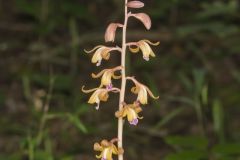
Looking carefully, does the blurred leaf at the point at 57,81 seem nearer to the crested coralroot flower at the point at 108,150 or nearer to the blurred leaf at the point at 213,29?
the blurred leaf at the point at 213,29

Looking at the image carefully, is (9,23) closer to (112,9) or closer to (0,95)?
(112,9)

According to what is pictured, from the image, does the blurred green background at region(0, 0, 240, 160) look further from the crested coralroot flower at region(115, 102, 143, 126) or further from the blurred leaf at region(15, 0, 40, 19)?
the crested coralroot flower at region(115, 102, 143, 126)

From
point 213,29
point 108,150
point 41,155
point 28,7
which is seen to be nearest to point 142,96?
point 108,150

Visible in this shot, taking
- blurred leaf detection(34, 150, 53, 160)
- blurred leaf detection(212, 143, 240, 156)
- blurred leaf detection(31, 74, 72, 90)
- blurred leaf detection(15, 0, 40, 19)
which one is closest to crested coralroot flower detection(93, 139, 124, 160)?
blurred leaf detection(212, 143, 240, 156)

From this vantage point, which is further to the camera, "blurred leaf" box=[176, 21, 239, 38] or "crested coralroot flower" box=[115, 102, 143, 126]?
"blurred leaf" box=[176, 21, 239, 38]

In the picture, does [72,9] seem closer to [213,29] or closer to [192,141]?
[213,29]

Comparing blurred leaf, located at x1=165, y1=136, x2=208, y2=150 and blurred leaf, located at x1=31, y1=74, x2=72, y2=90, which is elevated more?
blurred leaf, located at x1=31, y1=74, x2=72, y2=90

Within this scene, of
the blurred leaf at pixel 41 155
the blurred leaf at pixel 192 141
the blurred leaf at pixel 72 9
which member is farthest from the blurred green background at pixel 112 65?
the blurred leaf at pixel 192 141

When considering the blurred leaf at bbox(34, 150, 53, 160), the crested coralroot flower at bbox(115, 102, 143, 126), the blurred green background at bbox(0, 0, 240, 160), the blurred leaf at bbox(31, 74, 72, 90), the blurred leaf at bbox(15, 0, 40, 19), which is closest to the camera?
the crested coralroot flower at bbox(115, 102, 143, 126)
